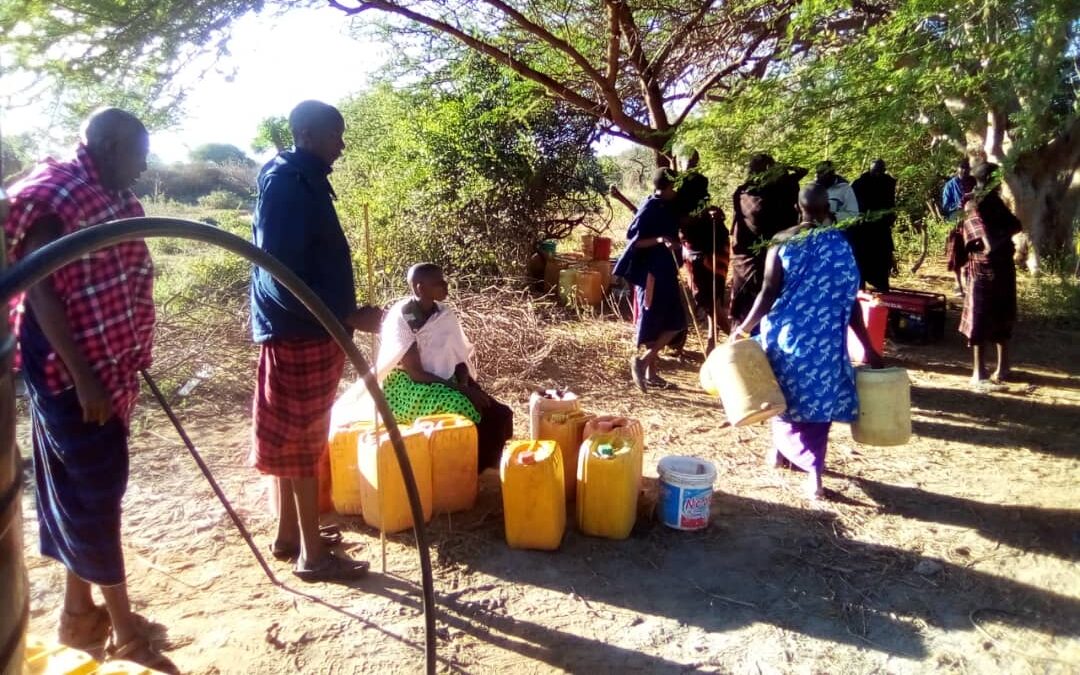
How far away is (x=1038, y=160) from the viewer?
899cm

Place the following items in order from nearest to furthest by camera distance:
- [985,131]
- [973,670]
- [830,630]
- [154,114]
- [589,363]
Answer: [973,670], [830,630], [154,114], [589,363], [985,131]

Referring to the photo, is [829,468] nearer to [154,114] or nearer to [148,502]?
[148,502]

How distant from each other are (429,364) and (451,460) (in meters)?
0.54

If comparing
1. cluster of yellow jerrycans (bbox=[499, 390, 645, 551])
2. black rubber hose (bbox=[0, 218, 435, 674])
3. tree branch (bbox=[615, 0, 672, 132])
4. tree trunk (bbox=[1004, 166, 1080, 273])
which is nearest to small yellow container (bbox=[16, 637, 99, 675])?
black rubber hose (bbox=[0, 218, 435, 674])

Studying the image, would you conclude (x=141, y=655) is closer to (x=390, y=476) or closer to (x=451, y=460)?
(x=390, y=476)

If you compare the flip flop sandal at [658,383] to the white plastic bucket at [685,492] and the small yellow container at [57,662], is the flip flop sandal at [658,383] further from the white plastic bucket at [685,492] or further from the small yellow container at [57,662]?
the small yellow container at [57,662]

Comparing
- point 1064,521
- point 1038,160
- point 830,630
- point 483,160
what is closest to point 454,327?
point 830,630

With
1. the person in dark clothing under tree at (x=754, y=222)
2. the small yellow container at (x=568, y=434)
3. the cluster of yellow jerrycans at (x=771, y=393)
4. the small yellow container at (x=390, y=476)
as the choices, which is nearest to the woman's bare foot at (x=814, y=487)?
the cluster of yellow jerrycans at (x=771, y=393)

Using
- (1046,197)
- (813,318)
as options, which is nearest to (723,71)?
(813,318)

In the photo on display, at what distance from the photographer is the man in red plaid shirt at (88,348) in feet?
6.89

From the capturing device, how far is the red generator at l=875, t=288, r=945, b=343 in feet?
23.0

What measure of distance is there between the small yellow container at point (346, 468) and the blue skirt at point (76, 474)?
3.78 feet

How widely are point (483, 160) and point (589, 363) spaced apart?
9.88 ft

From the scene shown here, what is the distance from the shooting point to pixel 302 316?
2.68m
